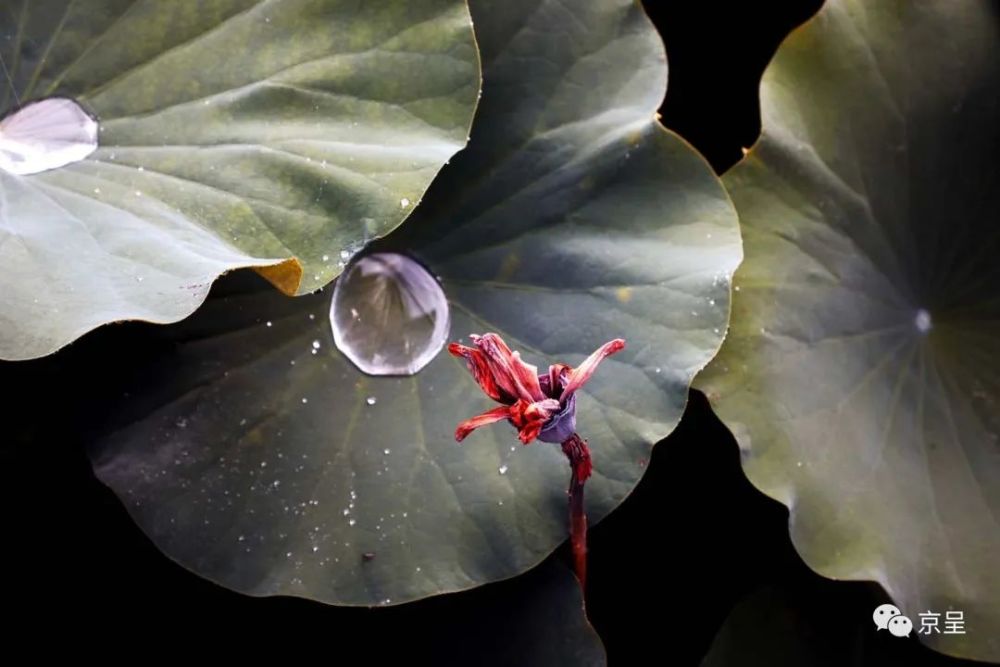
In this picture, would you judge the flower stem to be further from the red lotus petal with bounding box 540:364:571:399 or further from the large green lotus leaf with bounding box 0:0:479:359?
the large green lotus leaf with bounding box 0:0:479:359

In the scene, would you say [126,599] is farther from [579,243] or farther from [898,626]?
[898,626]

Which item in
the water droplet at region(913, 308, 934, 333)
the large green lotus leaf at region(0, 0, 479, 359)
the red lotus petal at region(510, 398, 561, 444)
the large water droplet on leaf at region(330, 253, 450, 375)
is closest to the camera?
the red lotus petal at region(510, 398, 561, 444)

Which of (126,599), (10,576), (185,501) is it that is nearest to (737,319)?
(185,501)

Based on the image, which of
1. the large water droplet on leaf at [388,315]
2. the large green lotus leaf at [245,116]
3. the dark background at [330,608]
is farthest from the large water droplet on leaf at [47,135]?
the large water droplet on leaf at [388,315]

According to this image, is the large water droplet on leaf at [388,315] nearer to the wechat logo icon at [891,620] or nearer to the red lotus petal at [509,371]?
the red lotus petal at [509,371]

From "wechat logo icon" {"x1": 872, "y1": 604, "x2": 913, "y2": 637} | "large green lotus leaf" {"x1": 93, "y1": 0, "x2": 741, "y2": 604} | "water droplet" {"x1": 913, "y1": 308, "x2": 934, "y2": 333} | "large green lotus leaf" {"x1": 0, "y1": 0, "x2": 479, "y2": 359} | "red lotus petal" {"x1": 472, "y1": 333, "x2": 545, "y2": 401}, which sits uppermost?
"large green lotus leaf" {"x1": 0, "y1": 0, "x2": 479, "y2": 359}

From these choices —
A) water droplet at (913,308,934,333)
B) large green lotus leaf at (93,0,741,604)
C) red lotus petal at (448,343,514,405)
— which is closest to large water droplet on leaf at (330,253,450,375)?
large green lotus leaf at (93,0,741,604)
